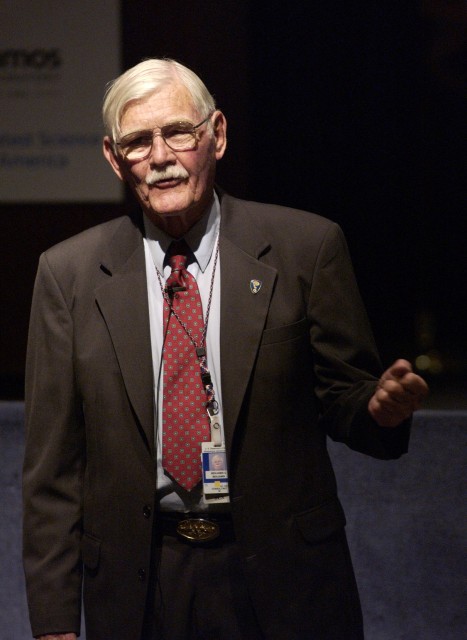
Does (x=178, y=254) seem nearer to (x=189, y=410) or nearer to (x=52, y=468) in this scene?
(x=189, y=410)

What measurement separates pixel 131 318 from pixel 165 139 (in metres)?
0.36

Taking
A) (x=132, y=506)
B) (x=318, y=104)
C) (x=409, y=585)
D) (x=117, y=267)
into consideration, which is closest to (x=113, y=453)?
(x=132, y=506)

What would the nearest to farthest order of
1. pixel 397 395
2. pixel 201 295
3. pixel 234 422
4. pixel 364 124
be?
pixel 397 395 < pixel 234 422 < pixel 201 295 < pixel 364 124

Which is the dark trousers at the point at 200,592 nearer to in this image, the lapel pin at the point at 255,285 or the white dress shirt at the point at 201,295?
the white dress shirt at the point at 201,295

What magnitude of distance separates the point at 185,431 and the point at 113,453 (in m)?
0.16

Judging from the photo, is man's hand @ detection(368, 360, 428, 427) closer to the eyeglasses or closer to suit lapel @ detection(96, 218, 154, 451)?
suit lapel @ detection(96, 218, 154, 451)

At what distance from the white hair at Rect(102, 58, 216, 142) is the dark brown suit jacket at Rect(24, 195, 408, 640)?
0.23 meters

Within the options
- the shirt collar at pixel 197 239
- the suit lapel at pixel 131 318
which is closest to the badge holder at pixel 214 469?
the suit lapel at pixel 131 318

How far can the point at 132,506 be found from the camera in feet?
6.40

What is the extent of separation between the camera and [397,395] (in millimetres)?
1734

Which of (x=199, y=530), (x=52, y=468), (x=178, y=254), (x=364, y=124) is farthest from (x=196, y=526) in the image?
(x=364, y=124)

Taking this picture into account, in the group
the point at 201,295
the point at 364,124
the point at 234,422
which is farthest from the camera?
the point at 364,124

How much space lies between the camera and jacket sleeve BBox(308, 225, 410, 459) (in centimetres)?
189

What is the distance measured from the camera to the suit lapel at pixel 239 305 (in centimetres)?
191
